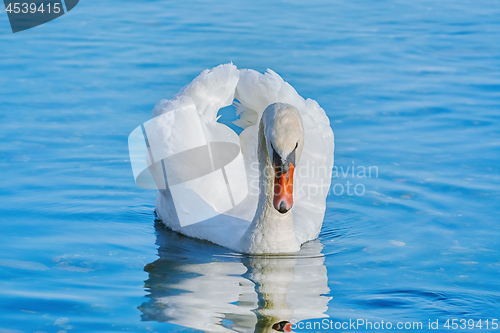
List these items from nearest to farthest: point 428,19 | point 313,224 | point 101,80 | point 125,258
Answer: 1. point 125,258
2. point 313,224
3. point 101,80
4. point 428,19

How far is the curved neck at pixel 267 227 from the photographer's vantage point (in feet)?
23.2

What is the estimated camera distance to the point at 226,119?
11.1 meters

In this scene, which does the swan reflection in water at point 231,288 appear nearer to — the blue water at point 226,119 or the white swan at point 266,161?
the blue water at point 226,119

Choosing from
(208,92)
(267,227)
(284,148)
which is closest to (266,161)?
(267,227)

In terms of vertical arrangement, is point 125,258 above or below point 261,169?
below

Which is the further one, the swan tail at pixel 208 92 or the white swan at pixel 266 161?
the swan tail at pixel 208 92

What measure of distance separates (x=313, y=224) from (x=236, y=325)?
2.17 metres

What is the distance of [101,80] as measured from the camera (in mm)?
12805

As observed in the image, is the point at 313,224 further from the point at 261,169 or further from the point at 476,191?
the point at 476,191

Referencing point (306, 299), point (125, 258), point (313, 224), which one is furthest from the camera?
point (313, 224)

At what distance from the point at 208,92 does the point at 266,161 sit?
135 centimetres

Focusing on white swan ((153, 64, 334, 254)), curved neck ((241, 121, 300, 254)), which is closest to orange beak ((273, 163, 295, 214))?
white swan ((153, 64, 334, 254))

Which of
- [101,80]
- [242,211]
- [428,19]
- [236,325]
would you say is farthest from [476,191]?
[428,19]

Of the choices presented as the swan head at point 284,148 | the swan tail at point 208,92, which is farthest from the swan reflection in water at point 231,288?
the swan tail at point 208,92
